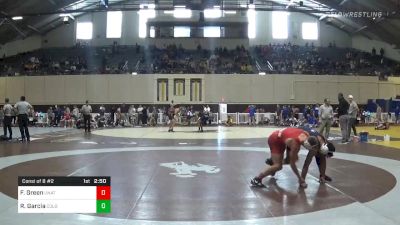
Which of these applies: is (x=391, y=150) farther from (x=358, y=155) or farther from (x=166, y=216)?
(x=166, y=216)

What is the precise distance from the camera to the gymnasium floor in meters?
5.85

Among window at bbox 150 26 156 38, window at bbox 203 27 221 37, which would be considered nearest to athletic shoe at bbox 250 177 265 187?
window at bbox 203 27 221 37

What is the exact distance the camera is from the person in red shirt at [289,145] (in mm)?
7793

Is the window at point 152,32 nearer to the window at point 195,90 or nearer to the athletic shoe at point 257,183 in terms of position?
the window at point 195,90

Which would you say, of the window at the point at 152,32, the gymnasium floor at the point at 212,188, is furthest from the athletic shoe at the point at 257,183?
the window at the point at 152,32

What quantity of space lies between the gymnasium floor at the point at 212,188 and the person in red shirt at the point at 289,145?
0.89 feet

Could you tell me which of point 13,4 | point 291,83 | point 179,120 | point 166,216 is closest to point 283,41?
point 291,83

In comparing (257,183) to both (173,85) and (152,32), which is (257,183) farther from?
(152,32)

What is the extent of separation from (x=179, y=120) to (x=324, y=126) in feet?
67.9

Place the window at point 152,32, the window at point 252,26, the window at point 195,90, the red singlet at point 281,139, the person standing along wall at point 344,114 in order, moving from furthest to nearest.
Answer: the window at point 252,26
the window at point 152,32
the window at point 195,90
the person standing along wall at point 344,114
the red singlet at point 281,139

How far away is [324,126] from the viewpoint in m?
17.0

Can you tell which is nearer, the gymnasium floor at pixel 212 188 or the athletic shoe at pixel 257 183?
the gymnasium floor at pixel 212 188
